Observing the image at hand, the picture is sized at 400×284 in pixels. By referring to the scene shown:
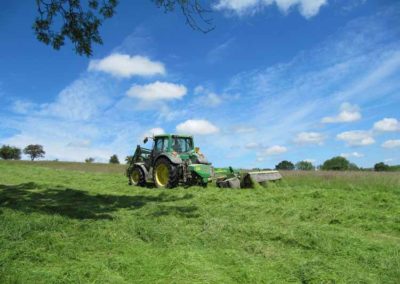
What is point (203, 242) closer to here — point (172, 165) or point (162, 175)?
point (172, 165)

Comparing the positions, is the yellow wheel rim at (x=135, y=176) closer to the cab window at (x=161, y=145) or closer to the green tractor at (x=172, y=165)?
the green tractor at (x=172, y=165)

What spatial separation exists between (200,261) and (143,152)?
11.1 meters

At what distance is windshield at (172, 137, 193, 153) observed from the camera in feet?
47.3

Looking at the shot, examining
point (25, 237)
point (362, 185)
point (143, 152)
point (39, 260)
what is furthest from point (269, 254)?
point (143, 152)

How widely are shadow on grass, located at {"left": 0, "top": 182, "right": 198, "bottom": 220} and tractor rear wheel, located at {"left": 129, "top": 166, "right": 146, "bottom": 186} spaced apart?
3.19m

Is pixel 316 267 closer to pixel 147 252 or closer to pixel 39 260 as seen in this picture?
Answer: pixel 147 252

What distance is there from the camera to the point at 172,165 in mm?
13586

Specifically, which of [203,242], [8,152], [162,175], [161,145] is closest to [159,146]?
[161,145]

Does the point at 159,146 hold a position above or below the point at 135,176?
above

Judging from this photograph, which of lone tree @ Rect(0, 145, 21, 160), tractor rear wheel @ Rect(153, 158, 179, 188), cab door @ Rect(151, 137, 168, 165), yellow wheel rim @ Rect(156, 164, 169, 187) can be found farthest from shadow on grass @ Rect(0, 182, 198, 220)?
lone tree @ Rect(0, 145, 21, 160)

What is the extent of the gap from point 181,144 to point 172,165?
125cm

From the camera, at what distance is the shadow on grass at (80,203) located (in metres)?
7.98

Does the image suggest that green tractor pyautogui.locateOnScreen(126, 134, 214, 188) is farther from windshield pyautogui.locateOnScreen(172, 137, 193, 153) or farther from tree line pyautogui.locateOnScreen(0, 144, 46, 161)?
tree line pyautogui.locateOnScreen(0, 144, 46, 161)

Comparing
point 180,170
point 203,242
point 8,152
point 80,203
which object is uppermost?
point 8,152
